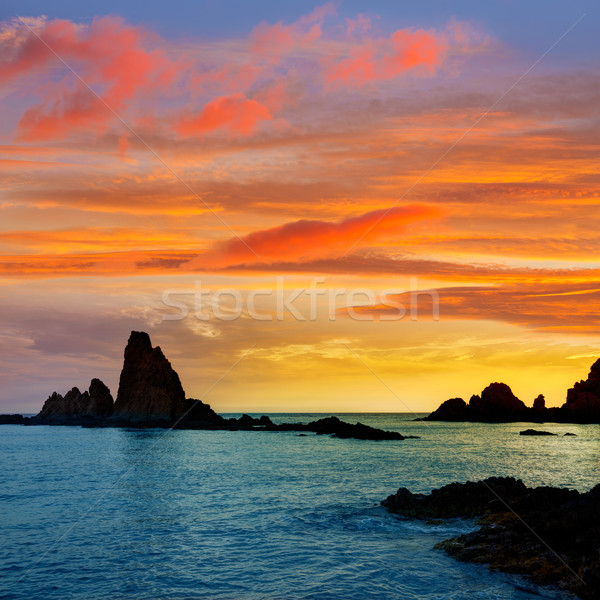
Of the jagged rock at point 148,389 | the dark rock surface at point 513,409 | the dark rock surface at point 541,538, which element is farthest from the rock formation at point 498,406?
the dark rock surface at point 541,538

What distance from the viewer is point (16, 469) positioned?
193 ft

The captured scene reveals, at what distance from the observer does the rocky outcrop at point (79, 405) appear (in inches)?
6363

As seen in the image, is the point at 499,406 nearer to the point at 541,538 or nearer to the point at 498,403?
the point at 498,403

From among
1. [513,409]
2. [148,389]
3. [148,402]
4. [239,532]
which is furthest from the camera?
[513,409]

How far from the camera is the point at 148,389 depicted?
5842 inches

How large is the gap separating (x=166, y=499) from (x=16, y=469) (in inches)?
1134

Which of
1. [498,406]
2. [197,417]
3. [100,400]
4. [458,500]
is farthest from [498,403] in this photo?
[458,500]

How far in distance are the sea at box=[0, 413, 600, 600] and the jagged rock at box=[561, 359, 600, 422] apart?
110m

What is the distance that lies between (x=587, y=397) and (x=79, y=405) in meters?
157

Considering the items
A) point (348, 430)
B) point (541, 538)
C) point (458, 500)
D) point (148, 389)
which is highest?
point (148, 389)

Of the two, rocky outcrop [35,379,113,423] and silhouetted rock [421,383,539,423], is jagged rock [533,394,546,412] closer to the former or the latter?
silhouetted rock [421,383,539,423]

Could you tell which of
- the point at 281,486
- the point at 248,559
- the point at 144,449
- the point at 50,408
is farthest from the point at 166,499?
the point at 50,408

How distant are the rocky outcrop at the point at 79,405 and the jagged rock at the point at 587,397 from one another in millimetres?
142996

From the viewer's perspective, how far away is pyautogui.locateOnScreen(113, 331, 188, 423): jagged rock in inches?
5807
